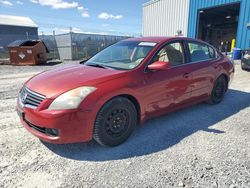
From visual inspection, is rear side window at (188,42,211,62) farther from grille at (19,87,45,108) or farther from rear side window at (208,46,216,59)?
grille at (19,87,45,108)

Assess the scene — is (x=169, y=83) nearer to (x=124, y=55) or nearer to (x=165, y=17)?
(x=124, y=55)

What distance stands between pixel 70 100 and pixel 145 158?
3.96ft

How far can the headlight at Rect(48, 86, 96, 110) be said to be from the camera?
247 cm

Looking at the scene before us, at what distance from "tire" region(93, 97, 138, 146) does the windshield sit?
2.08 ft

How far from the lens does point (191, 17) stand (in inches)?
631

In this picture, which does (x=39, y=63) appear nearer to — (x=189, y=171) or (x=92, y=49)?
(x=92, y=49)

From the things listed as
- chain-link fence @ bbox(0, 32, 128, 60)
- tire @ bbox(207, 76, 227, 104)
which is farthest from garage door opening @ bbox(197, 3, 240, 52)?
tire @ bbox(207, 76, 227, 104)

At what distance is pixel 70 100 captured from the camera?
2500 mm

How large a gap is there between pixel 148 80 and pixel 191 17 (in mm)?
14854

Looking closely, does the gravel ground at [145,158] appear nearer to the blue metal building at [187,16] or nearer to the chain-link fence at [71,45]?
the blue metal building at [187,16]

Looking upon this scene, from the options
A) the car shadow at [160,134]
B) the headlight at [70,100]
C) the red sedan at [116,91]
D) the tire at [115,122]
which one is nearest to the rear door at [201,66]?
the red sedan at [116,91]

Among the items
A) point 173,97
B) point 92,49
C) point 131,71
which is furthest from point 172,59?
point 92,49

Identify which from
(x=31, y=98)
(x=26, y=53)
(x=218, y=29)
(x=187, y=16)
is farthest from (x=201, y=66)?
(x=218, y=29)

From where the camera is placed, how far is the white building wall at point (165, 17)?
1678 centimetres
